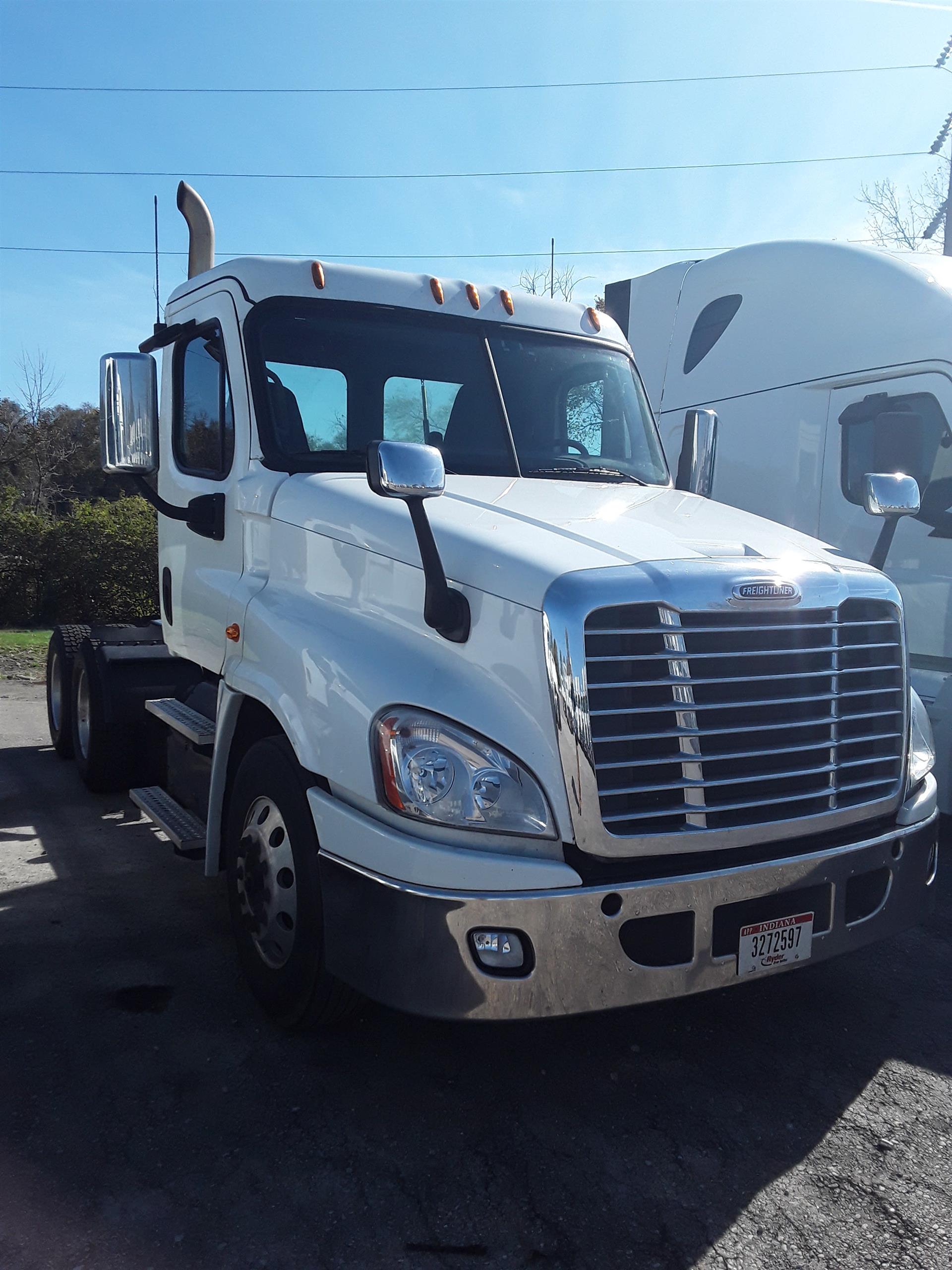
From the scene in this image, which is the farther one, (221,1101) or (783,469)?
(783,469)

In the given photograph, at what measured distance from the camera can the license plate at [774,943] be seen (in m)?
3.06

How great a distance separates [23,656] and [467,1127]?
12.6m

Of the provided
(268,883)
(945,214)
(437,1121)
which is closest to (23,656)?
(268,883)

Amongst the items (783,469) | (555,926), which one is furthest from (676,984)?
(783,469)

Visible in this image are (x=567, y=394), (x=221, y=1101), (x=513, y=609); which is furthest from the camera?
(x=567, y=394)

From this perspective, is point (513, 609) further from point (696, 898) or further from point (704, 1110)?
point (704, 1110)

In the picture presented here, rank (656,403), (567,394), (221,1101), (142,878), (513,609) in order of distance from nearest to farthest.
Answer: (513,609)
(221,1101)
(567,394)
(142,878)
(656,403)

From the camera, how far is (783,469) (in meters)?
6.88

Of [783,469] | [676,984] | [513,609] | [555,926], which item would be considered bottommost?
[676,984]

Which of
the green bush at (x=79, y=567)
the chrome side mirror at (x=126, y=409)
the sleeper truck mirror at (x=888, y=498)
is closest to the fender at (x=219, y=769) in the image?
the chrome side mirror at (x=126, y=409)

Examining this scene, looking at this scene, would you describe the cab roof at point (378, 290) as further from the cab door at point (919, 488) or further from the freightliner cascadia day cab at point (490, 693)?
the cab door at point (919, 488)

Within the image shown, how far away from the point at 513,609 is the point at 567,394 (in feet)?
6.63

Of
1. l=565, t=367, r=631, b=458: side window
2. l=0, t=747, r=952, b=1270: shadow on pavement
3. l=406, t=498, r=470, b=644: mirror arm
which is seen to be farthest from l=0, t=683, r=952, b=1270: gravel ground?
l=565, t=367, r=631, b=458: side window

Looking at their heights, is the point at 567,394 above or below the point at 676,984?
above
